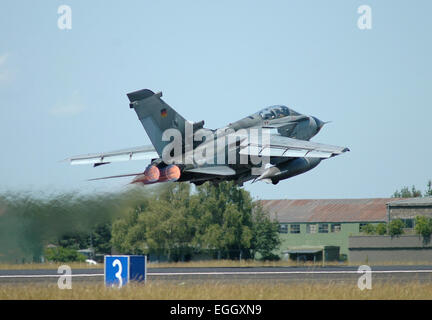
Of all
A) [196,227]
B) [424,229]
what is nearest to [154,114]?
[196,227]

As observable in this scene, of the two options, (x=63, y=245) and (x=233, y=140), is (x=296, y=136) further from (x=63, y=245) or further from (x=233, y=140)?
(x=63, y=245)

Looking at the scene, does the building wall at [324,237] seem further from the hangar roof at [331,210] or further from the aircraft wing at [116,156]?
the aircraft wing at [116,156]

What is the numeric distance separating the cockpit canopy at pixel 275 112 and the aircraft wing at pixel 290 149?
2597 millimetres

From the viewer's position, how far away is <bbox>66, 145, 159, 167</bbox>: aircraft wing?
33375mm

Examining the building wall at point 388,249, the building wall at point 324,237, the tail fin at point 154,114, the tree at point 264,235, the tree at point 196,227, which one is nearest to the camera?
the tail fin at point 154,114

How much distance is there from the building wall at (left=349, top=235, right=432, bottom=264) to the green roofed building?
346 inches

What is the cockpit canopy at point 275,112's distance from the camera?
34.5m

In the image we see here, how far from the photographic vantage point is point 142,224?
4984 centimetres

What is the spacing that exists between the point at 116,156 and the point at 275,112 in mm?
7395

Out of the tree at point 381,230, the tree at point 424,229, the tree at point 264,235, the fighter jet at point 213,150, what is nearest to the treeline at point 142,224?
the tree at point 264,235

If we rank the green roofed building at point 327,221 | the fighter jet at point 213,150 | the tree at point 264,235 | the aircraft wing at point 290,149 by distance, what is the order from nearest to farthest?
the fighter jet at point 213,150 → the aircraft wing at point 290,149 → the tree at point 264,235 → the green roofed building at point 327,221

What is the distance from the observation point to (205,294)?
19406 mm
